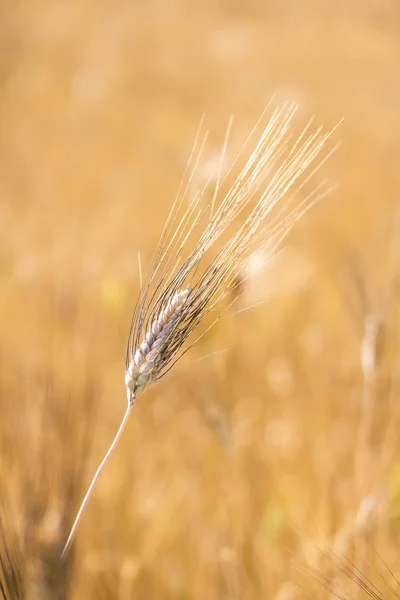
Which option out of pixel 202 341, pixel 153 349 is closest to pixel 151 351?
pixel 153 349

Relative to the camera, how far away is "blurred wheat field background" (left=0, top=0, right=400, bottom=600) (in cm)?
76

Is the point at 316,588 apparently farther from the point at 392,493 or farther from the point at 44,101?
the point at 44,101

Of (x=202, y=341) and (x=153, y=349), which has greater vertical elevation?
(x=153, y=349)

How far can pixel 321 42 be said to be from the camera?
2.98 meters

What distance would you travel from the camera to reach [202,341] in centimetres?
108

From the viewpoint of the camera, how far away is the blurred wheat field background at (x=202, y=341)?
76 centimetres

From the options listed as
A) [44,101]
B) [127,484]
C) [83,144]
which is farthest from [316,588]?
[44,101]

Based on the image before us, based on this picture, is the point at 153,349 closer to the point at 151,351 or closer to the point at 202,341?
the point at 151,351

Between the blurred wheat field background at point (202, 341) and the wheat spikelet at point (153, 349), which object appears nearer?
the wheat spikelet at point (153, 349)

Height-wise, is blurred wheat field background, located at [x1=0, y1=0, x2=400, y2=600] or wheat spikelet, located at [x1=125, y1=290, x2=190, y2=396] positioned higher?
wheat spikelet, located at [x1=125, y1=290, x2=190, y2=396]

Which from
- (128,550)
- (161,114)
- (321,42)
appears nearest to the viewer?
(128,550)

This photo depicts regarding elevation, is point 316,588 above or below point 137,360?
below

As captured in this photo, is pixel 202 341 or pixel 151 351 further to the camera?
pixel 202 341

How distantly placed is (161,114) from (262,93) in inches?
20.1
